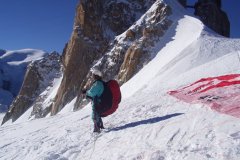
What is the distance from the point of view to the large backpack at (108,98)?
9.19 m

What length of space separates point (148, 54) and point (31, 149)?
2383 cm

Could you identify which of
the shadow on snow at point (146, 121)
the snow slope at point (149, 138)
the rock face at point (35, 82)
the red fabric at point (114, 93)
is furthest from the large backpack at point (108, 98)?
the rock face at point (35, 82)

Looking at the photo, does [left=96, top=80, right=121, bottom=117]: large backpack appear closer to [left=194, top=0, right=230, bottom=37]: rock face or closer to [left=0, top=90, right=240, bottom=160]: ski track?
[left=0, top=90, right=240, bottom=160]: ski track

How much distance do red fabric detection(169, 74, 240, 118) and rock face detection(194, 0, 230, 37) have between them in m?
36.9

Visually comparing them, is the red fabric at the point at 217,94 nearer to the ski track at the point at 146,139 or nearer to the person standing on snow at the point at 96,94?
the ski track at the point at 146,139

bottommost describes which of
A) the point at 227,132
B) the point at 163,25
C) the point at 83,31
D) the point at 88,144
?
the point at 227,132

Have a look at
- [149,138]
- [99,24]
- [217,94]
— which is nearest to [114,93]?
[149,138]

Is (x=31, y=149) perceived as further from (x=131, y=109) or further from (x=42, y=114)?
(x=42, y=114)

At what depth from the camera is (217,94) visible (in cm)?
941

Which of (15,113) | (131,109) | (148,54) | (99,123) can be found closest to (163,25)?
(148,54)

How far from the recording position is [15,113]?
7444cm

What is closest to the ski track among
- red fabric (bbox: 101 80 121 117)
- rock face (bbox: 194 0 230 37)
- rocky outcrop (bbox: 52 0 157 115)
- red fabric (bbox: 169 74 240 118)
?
red fabric (bbox: 169 74 240 118)

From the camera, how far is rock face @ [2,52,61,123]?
74312 millimetres

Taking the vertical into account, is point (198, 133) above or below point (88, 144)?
below
